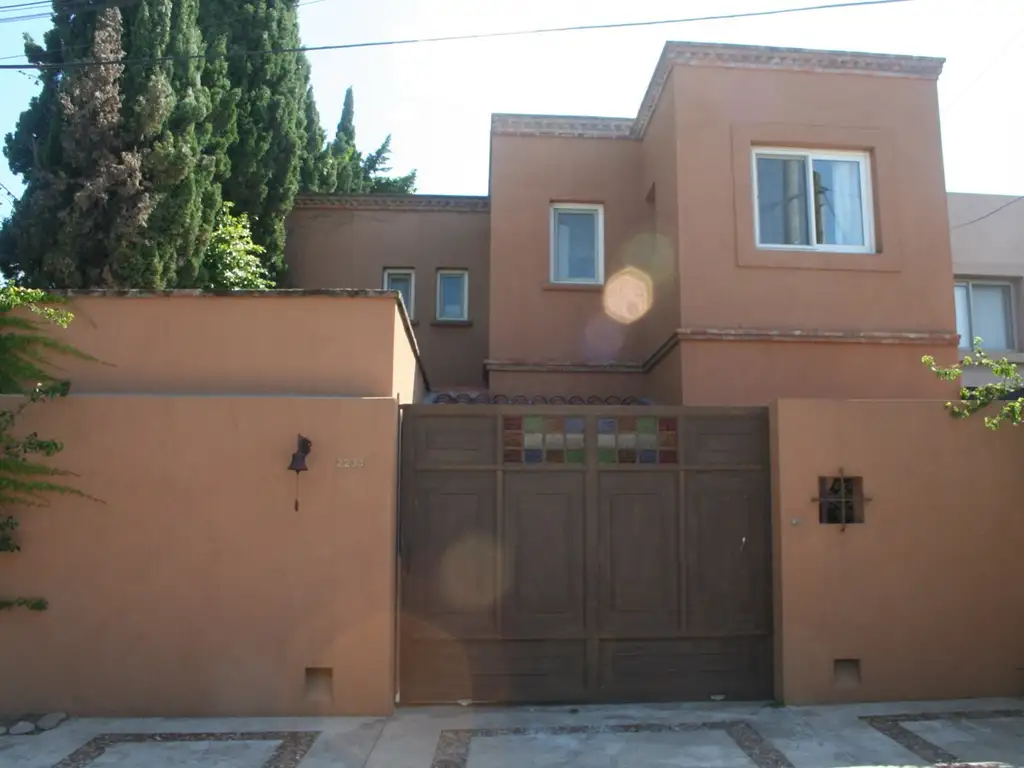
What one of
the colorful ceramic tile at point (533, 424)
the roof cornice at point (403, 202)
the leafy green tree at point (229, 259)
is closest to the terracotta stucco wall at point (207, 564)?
the colorful ceramic tile at point (533, 424)

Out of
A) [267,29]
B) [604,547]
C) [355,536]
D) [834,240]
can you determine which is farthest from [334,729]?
[267,29]

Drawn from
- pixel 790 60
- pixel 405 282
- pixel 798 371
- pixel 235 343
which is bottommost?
pixel 235 343

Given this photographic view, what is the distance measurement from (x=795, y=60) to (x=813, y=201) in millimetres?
1441

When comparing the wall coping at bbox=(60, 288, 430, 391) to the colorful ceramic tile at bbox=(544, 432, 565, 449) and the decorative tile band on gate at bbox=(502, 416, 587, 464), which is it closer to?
the decorative tile band on gate at bbox=(502, 416, 587, 464)

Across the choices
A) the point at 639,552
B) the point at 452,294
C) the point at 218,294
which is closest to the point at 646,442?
the point at 639,552

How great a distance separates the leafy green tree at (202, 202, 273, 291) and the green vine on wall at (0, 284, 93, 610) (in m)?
4.03

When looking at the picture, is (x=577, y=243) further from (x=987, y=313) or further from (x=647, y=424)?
(x=987, y=313)

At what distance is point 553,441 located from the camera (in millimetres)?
6363

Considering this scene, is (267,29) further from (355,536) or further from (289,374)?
(355,536)

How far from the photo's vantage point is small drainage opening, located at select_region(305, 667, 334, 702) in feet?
19.0

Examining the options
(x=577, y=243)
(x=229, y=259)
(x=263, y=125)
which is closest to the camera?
(x=577, y=243)

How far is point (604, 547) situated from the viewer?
627 centimetres

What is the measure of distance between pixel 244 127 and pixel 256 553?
7625mm

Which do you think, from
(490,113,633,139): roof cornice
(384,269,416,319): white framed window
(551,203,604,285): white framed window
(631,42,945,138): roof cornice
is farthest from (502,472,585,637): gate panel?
(384,269,416,319): white framed window
